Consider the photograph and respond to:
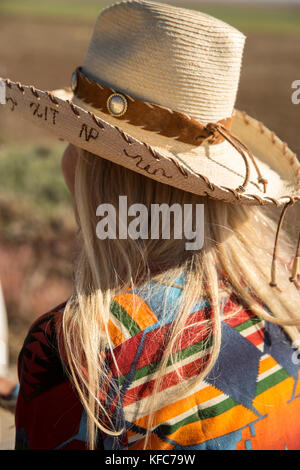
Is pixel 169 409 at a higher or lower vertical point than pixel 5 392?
higher

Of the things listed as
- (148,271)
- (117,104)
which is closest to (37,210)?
(117,104)

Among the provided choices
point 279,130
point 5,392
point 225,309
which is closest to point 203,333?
point 225,309

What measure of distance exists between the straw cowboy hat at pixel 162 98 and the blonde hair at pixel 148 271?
4.6 inches

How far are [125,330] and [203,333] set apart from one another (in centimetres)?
20

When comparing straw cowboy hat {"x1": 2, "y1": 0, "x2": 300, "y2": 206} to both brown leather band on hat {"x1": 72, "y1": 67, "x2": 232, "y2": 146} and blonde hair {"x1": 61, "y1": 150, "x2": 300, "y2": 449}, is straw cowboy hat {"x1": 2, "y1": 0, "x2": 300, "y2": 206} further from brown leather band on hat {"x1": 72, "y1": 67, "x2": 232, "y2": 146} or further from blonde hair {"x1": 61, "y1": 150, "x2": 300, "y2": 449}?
blonde hair {"x1": 61, "y1": 150, "x2": 300, "y2": 449}

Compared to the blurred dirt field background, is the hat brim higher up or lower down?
higher up

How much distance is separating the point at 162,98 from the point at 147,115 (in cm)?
7

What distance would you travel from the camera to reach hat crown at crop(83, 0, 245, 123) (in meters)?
1.58

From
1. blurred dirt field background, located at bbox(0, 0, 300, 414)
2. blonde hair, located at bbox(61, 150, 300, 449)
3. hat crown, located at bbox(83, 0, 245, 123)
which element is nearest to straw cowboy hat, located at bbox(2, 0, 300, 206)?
hat crown, located at bbox(83, 0, 245, 123)

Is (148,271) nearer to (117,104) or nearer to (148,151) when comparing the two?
(148,151)

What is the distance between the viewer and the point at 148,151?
56.7 inches

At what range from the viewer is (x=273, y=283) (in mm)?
1578

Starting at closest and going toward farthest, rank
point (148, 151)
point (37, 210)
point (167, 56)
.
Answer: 1. point (148, 151)
2. point (167, 56)
3. point (37, 210)

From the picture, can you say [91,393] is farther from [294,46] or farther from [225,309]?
[294,46]
